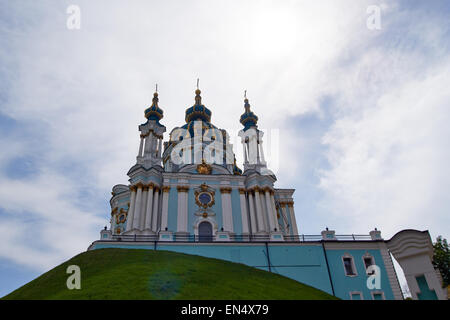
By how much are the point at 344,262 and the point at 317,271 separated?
91.3 inches

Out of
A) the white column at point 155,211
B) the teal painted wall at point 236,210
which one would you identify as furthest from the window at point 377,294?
the white column at point 155,211

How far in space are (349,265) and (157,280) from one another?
16034mm

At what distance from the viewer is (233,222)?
32.1m

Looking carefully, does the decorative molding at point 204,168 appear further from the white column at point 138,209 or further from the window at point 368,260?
the window at point 368,260

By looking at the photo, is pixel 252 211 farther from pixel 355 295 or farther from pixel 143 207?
pixel 355 295

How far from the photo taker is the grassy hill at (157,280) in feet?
44.7

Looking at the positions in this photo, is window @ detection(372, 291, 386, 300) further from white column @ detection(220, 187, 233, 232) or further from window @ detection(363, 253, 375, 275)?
white column @ detection(220, 187, 233, 232)

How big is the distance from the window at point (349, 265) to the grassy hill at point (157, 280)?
23.7 feet

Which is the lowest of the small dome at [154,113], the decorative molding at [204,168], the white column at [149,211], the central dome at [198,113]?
the white column at [149,211]

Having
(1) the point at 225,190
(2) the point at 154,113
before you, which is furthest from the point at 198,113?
(1) the point at 225,190

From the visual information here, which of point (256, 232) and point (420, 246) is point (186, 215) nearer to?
point (256, 232)
